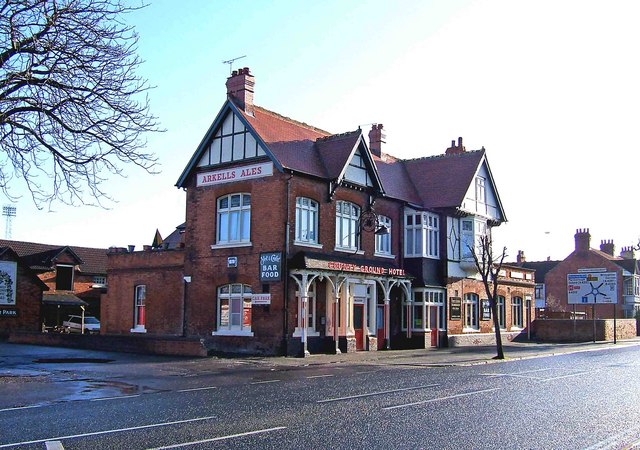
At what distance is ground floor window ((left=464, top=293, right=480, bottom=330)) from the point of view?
38516mm

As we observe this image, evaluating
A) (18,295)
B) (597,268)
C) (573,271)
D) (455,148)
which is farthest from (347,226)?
(573,271)

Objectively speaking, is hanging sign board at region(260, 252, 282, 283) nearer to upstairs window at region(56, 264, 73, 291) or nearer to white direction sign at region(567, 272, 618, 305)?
white direction sign at region(567, 272, 618, 305)

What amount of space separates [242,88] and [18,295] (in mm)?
22029

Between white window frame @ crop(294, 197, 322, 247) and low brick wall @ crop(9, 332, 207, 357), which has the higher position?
white window frame @ crop(294, 197, 322, 247)

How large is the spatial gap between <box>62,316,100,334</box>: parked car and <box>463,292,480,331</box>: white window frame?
2507 cm

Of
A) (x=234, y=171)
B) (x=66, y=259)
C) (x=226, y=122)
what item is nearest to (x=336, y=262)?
(x=234, y=171)

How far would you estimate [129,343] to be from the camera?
1088 inches

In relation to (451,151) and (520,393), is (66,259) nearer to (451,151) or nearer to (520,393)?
(451,151)

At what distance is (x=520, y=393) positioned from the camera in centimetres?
1526

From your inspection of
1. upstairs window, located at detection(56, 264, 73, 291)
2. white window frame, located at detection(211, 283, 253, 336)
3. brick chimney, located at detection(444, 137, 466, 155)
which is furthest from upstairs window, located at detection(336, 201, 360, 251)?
upstairs window, located at detection(56, 264, 73, 291)

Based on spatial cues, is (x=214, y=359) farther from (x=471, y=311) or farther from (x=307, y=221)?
(x=471, y=311)

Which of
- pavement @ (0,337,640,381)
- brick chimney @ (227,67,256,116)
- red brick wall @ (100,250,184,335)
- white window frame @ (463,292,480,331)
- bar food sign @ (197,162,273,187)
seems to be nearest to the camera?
pavement @ (0,337,640,381)

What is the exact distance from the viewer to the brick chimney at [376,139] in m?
38.8

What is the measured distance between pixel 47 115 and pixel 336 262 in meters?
14.6
